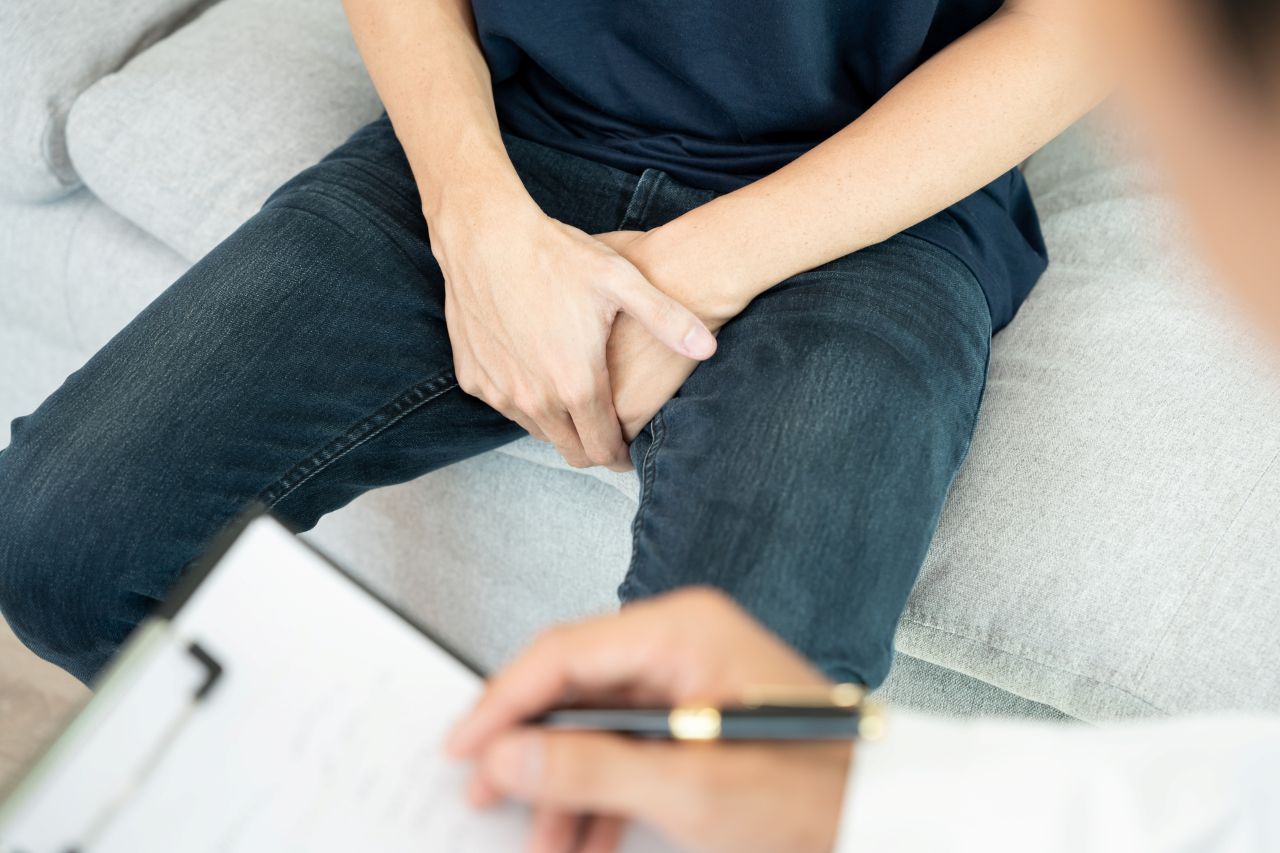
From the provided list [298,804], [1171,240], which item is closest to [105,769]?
[298,804]

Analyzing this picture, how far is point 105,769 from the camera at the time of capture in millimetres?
361

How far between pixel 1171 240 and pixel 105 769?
3.21ft

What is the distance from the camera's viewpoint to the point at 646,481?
0.68m

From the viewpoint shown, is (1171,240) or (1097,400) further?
(1171,240)

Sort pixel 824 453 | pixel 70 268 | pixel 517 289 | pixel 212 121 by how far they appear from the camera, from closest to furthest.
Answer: pixel 824 453
pixel 517 289
pixel 212 121
pixel 70 268

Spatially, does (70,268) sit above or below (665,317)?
below

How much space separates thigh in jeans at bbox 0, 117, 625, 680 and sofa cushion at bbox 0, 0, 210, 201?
53 cm

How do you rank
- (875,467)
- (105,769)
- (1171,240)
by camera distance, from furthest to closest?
(1171,240) < (875,467) < (105,769)

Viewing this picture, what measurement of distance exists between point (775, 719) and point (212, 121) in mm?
1011

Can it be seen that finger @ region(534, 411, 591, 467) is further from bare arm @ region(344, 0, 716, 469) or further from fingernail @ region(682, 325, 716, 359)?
fingernail @ region(682, 325, 716, 359)

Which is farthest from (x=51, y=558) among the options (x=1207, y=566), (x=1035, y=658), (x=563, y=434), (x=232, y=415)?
(x=1207, y=566)

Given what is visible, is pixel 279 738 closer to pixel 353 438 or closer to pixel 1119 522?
pixel 353 438

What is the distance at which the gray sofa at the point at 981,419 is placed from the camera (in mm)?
734

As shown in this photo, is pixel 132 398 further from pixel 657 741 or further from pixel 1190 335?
pixel 1190 335
